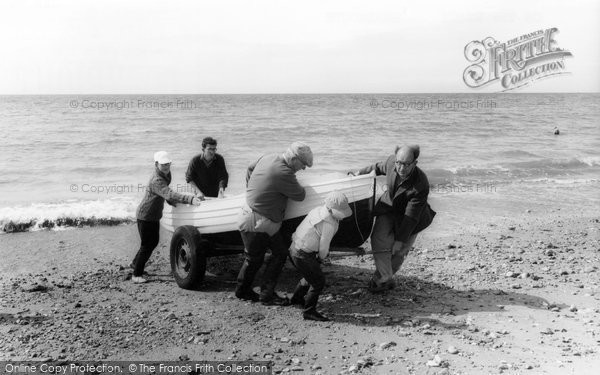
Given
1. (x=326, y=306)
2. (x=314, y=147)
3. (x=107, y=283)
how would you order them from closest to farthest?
(x=326, y=306) → (x=107, y=283) → (x=314, y=147)

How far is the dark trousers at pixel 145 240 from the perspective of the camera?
7.15m

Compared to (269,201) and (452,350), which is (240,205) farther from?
(452,350)

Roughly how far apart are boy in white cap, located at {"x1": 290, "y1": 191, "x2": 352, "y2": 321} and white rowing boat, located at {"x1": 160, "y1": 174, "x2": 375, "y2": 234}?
1.31 ft

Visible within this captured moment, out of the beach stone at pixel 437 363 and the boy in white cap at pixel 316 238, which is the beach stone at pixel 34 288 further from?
the beach stone at pixel 437 363

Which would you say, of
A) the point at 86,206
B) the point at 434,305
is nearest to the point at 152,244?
the point at 434,305

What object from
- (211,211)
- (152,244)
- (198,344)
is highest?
(211,211)

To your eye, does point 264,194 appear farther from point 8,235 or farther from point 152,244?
point 8,235

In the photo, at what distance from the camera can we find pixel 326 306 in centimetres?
645

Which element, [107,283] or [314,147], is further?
[314,147]

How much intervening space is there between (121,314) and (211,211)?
1629 mm

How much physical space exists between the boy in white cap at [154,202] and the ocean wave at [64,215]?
4337 millimetres

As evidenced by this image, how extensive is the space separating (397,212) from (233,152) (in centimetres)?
1747

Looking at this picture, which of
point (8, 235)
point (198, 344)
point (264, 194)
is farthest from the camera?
point (8, 235)

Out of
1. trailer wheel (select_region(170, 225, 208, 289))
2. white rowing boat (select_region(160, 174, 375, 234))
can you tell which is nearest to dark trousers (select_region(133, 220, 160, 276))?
trailer wheel (select_region(170, 225, 208, 289))
